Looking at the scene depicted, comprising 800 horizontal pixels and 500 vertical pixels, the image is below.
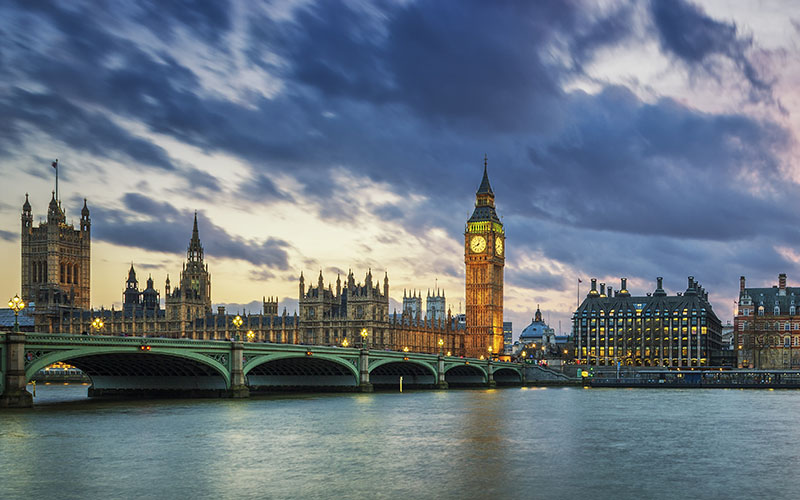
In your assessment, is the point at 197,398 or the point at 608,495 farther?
the point at 197,398

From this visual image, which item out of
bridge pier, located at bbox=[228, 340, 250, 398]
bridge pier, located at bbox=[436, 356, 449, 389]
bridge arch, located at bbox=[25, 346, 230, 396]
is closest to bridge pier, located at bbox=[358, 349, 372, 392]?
bridge arch, located at bbox=[25, 346, 230, 396]

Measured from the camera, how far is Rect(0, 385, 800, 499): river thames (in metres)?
36.6

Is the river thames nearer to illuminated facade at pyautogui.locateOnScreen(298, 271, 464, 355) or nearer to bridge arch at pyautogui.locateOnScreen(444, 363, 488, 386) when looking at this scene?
bridge arch at pyautogui.locateOnScreen(444, 363, 488, 386)

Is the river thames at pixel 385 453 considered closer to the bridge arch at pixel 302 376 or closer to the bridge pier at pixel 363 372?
the bridge arch at pixel 302 376

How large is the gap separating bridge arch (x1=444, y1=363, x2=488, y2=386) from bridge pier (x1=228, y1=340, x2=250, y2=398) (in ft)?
210

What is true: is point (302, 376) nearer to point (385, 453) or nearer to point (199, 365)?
point (199, 365)

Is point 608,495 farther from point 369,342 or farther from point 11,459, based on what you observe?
point 369,342

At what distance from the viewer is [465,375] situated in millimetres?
157625

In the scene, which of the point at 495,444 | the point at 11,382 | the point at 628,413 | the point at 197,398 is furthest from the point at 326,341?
the point at 495,444

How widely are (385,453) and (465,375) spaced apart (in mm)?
111072

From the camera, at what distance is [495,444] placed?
53.2 m

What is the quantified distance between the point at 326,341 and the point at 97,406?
4364 inches

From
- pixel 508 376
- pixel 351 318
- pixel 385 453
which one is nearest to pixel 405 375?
pixel 508 376

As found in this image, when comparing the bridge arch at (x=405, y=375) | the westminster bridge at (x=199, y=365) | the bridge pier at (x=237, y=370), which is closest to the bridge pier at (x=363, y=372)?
the westminster bridge at (x=199, y=365)
